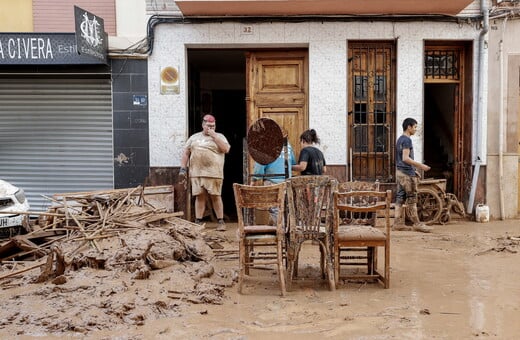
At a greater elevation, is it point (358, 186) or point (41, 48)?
point (41, 48)

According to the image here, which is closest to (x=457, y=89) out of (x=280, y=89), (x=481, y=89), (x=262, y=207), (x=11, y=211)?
(x=481, y=89)

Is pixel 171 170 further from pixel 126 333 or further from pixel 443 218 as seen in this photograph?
pixel 126 333

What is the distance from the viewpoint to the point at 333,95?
9.80 m

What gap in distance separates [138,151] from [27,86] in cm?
265

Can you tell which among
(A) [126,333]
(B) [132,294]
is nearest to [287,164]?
(B) [132,294]

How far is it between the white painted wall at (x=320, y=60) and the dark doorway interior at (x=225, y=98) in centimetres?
175

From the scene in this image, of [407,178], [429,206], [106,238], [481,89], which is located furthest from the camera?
[481,89]

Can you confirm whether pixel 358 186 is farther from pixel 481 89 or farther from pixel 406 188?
pixel 481 89

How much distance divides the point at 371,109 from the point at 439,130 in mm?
3137

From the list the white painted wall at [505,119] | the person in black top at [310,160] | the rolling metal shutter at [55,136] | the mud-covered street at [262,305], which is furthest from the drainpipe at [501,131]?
the rolling metal shutter at [55,136]

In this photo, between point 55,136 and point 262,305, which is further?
point 55,136

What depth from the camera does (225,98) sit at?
1423 centimetres

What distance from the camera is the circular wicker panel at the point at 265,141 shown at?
697 centimetres

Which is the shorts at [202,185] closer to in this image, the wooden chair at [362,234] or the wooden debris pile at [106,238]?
the wooden debris pile at [106,238]
